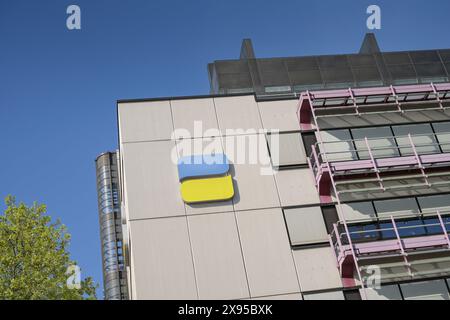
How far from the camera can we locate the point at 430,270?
21359 millimetres

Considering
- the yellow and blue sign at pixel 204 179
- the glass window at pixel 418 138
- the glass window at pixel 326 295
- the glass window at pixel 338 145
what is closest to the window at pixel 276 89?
the glass window at pixel 338 145

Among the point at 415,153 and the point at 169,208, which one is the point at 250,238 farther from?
the point at 415,153

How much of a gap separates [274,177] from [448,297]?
877 cm

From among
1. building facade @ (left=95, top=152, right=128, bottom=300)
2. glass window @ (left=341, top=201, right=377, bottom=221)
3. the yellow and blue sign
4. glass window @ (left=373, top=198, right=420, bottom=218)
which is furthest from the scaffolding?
building facade @ (left=95, top=152, right=128, bottom=300)

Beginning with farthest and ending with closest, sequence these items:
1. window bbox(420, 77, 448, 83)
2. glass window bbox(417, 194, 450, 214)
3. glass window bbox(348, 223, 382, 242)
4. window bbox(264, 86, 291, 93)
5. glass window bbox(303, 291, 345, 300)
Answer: window bbox(420, 77, 448, 83) < window bbox(264, 86, 291, 93) < glass window bbox(417, 194, 450, 214) < glass window bbox(348, 223, 382, 242) < glass window bbox(303, 291, 345, 300)

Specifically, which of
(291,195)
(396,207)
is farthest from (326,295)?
(396,207)

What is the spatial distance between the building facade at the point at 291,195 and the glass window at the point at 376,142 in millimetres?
59

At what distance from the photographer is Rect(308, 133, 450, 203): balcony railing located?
22.9 meters

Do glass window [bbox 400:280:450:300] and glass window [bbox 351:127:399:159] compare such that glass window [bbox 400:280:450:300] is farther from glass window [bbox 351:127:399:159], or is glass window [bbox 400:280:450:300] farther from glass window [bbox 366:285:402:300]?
glass window [bbox 351:127:399:159]

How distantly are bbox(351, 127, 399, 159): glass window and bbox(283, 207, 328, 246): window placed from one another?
4.00 metres

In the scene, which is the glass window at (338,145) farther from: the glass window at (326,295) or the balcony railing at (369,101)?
the glass window at (326,295)

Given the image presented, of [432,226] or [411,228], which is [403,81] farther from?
[411,228]

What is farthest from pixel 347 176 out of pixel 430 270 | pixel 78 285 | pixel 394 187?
pixel 78 285

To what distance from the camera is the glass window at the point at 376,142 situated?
24.6 metres
